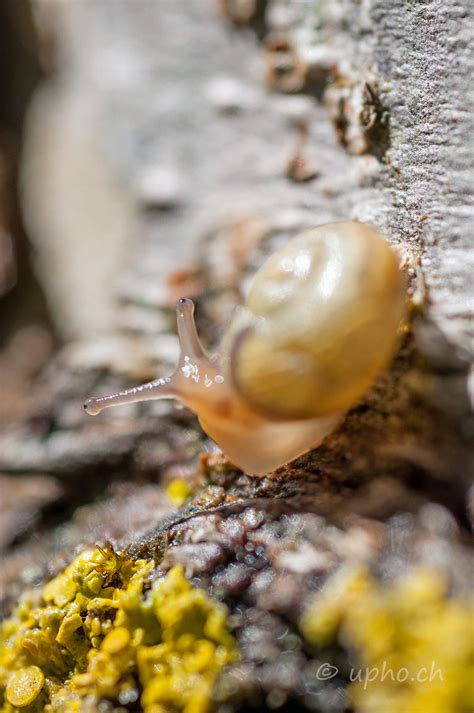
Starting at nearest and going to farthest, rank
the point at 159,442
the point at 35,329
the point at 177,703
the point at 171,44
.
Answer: the point at 177,703 → the point at 159,442 → the point at 171,44 → the point at 35,329

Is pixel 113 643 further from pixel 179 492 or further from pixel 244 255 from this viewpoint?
pixel 244 255

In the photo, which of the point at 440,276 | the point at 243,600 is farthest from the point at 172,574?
the point at 440,276

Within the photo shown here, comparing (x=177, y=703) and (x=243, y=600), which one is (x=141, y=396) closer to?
(x=243, y=600)

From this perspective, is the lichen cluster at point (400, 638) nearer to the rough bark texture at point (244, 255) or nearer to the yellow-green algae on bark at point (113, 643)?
the rough bark texture at point (244, 255)

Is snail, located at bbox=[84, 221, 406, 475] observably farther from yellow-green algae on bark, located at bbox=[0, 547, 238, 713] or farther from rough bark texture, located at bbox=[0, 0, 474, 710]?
yellow-green algae on bark, located at bbox=[0, 547, 238, 713]

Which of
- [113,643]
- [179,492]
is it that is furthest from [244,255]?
[113,643]
